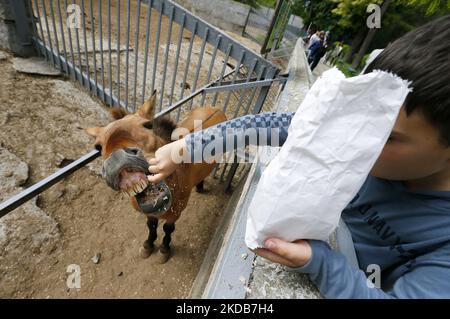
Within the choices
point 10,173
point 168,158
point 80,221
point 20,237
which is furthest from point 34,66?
point 168,158

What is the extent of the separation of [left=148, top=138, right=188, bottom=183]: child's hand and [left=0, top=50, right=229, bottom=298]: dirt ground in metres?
1.98

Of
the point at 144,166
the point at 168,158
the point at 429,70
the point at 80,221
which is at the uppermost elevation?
the point at 429,70

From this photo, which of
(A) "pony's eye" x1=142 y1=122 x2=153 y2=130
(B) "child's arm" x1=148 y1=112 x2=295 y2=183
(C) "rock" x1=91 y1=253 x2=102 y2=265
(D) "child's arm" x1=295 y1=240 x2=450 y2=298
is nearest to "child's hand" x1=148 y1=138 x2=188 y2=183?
(B) "child's arm" x1=148 y1=112 x2=295 y2=183

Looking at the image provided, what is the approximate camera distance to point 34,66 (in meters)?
4.89

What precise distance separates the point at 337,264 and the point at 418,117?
56 centimetres

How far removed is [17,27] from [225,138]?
5790 mm

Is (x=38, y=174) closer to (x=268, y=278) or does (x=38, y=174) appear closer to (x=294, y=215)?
(x=268, y=278)

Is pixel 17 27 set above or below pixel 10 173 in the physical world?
above

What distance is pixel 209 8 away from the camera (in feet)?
52.0

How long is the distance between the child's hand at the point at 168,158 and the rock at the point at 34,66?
496 centimetres

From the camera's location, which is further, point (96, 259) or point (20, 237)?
point (96, 259)

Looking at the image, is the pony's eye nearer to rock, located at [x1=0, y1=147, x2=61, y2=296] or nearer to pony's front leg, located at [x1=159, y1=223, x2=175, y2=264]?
pony's front leg, located at [x1=159, y1=223, x2=175, y2=264]

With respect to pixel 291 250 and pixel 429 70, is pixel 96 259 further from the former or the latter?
pixel 429 70
